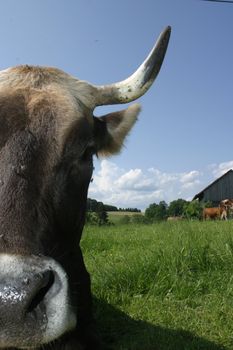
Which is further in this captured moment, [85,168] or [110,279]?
[110,279]

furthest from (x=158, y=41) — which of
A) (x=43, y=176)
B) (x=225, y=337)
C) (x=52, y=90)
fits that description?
(x=225, y=337)

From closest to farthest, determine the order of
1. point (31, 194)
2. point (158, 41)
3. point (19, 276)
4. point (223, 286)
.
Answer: point (19, 276) → point (31, 194) → point (158, 41) → point (223, 286)

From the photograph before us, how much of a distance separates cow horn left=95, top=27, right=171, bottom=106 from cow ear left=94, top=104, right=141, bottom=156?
23 cm

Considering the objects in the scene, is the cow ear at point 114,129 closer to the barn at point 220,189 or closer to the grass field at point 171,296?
the grass field at point 171,296

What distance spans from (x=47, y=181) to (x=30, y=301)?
1030 mm

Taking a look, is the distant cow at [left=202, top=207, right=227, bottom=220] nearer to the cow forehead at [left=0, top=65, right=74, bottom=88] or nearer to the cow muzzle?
the cow forehead at [left=0, top=65, right=74, bottom=88]

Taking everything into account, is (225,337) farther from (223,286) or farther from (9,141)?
(9,141)

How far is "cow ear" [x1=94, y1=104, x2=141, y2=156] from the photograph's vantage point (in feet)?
16.1

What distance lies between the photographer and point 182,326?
5.96 m

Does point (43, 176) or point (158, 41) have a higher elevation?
point (158, 41)

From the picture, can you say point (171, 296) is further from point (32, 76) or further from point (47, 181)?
point (47, 181)

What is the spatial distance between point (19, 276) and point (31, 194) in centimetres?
74

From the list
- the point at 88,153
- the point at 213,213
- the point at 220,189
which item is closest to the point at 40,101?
the point at 88,153

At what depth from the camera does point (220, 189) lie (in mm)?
59156
